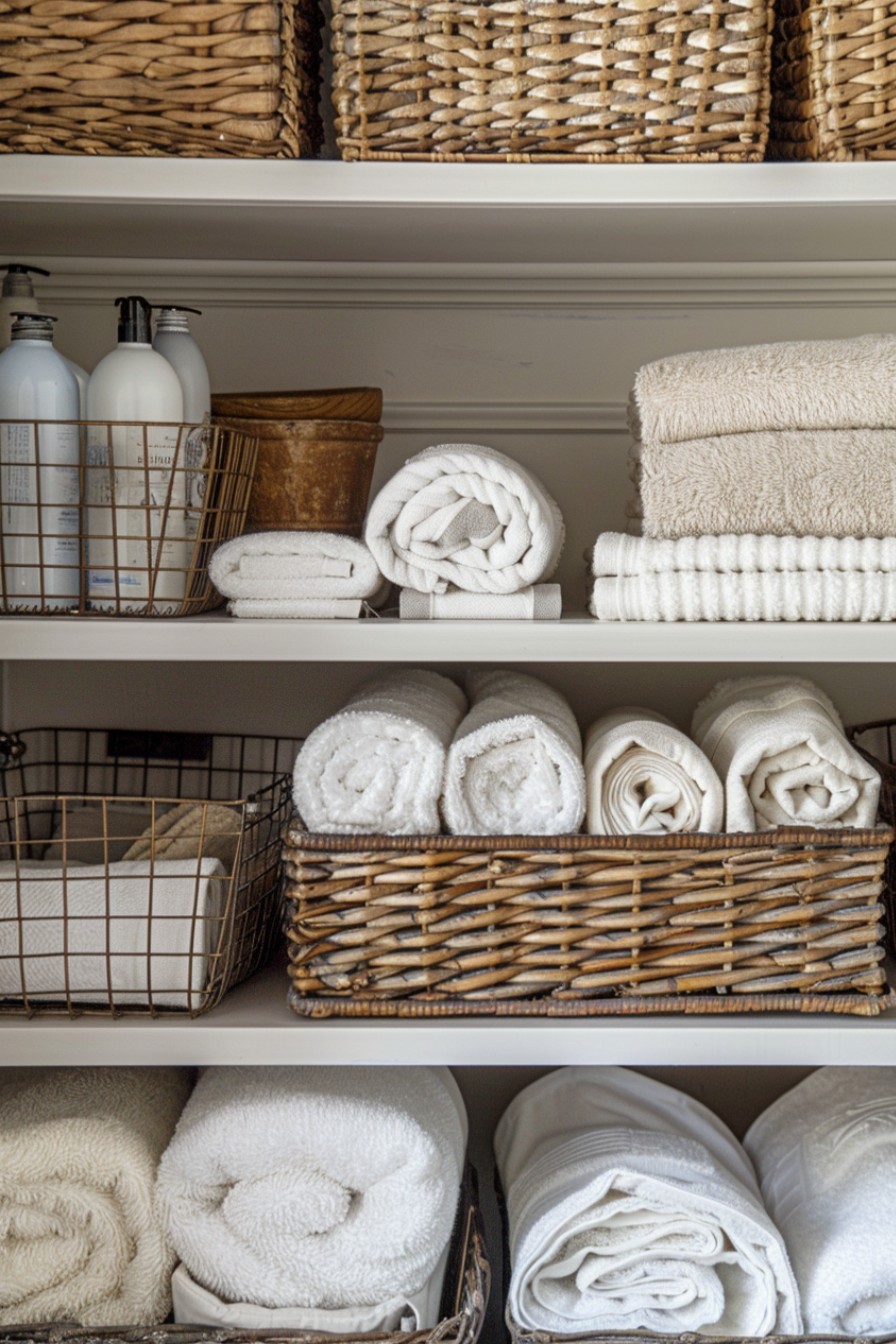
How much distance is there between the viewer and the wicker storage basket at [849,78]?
92 cm

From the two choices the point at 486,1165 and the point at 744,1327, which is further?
the point at 486,1165

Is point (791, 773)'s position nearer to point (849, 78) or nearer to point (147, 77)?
point (849, 78)

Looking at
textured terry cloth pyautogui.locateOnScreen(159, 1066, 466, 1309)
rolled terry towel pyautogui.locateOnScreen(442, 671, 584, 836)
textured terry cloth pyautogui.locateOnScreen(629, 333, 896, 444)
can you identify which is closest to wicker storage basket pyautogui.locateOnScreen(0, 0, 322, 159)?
textured terry cloth pyautogui.locateOnScreen(629, 333, 896, 444)

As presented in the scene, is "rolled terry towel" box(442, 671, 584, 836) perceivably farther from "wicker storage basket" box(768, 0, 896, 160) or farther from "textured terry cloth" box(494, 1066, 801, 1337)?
"wicker storage basket" box(768, 0, 896, 160)

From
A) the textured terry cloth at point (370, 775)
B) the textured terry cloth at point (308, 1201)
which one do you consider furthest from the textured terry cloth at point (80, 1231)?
the textured terry cloth at point (370, 775)

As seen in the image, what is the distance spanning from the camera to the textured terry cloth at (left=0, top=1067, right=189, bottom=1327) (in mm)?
955

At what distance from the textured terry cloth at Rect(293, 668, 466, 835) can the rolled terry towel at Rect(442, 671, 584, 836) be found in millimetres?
19

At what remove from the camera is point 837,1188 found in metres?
1.02

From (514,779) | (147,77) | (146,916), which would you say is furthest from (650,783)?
(147,77)

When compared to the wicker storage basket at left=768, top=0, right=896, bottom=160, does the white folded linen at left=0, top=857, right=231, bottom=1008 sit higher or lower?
lower

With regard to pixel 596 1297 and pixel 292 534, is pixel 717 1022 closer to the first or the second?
pixel 596 1297

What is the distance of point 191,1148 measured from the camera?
3.15 feet

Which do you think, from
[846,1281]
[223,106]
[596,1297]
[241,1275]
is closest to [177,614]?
[223,106]

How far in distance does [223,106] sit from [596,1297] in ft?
3.26
